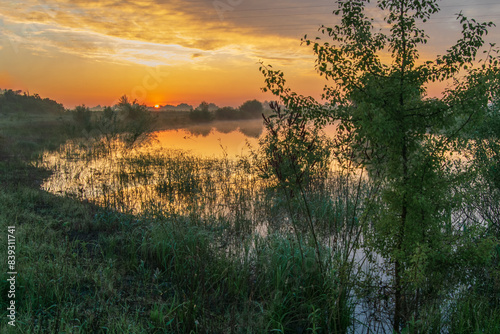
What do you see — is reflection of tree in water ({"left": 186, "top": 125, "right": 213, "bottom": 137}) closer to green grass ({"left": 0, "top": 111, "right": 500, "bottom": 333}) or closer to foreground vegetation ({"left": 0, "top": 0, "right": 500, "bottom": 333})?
green grass ({"left": 0, "top": 111, "right": 500, "bottom": 333})

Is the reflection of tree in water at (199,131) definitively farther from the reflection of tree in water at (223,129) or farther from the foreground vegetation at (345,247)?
the foreground vegetation at (345,247)

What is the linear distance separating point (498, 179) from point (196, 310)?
693 cm

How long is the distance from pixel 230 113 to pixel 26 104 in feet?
129

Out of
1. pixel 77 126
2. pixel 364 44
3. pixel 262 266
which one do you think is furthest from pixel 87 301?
pixel 77 126

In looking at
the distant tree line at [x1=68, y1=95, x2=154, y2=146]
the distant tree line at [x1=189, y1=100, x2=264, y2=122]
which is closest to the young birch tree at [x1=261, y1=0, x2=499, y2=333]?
the distant tree line at [x1=68, y1=95, x2=154, y2=146]

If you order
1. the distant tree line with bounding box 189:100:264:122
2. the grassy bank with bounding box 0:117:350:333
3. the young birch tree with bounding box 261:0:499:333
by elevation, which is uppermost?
the distant tree line with bounding box 189:100:264:122

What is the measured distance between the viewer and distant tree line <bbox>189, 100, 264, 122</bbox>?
62.4 m

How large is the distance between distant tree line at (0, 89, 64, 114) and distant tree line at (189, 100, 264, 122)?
25140 millimetres

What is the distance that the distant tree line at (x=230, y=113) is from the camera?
62.4 m

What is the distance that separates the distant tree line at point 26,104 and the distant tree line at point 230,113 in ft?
82.5

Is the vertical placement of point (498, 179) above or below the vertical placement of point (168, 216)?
above

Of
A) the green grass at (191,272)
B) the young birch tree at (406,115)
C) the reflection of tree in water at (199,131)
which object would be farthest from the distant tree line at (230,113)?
the young birch tree at (406,115)

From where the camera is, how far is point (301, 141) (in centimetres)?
465

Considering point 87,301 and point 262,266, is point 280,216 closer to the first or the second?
point 262,266
